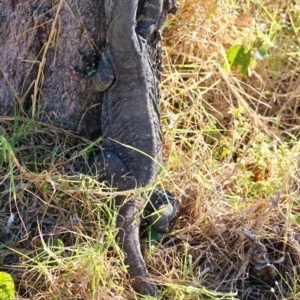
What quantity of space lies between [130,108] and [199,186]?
68cm

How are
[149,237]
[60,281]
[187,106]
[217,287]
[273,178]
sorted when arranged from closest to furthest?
[60,281] → [217,287] → [149,237] → [273,178] → [187,106]

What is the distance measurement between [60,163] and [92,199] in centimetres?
36

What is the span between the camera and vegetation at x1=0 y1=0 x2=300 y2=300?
3.67 meters

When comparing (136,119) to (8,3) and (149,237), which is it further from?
(8,3)

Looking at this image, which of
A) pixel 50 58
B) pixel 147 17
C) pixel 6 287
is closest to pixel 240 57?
pixel 147 17

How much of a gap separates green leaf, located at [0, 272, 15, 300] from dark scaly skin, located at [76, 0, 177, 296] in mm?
819

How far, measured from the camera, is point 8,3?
4.13 meters

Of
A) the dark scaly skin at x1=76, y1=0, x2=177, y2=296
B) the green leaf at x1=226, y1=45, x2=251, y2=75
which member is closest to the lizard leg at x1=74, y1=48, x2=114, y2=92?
the dark scaly skin at x1=76, y1=0, x2=177, y2=296

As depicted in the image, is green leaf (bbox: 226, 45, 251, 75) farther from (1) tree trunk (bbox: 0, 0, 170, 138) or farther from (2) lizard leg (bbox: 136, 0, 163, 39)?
(2) lizard leg (bbox: 136, 0, 163, 39)

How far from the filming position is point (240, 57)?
5109 mm

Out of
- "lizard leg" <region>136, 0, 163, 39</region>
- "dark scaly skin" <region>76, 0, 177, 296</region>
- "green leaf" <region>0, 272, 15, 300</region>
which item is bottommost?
"green leaf" <region>0, 272, 15, 300</region>

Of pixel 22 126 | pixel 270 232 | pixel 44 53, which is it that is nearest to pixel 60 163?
pixel 22 126

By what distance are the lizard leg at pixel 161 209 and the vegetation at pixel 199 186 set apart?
0.08m

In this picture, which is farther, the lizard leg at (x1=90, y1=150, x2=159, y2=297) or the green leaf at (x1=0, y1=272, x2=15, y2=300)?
the lizard leg at (x1=90, y1=150, x2=159, y2=297)
